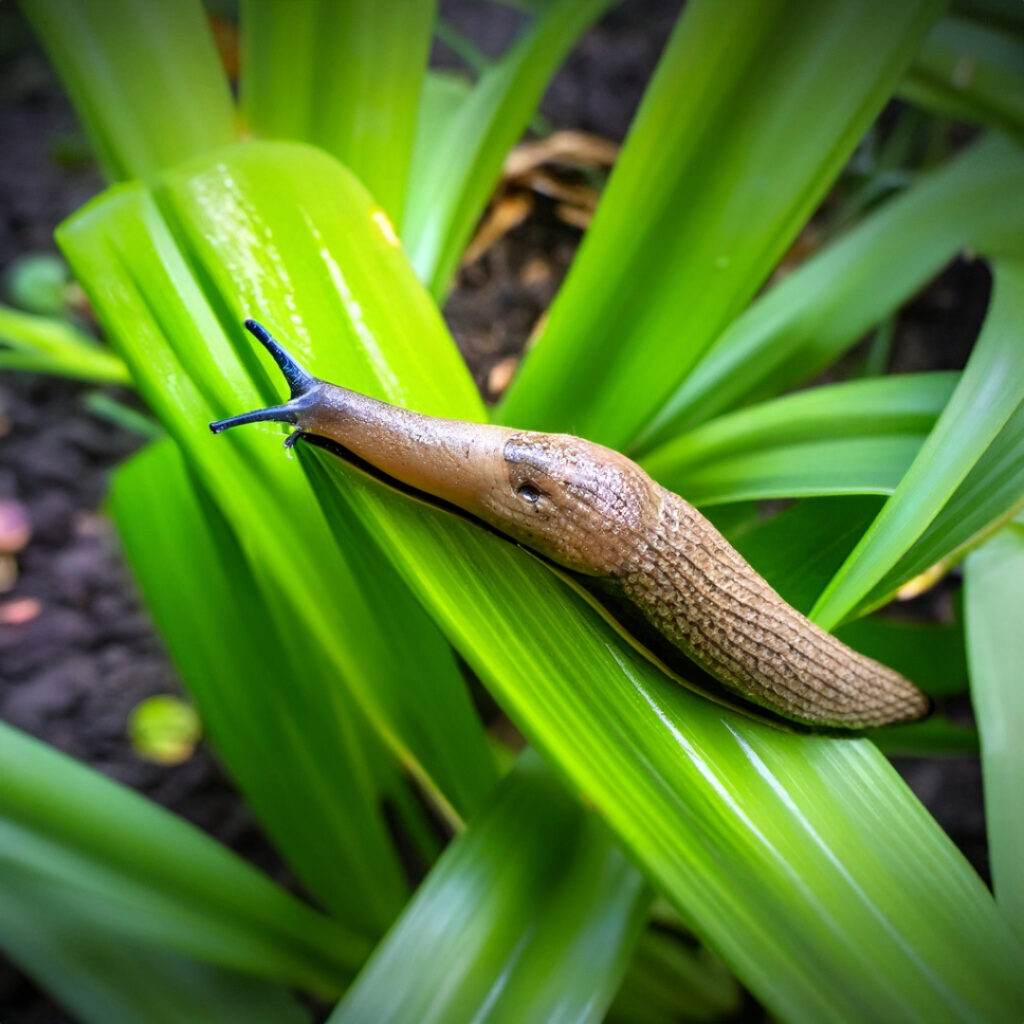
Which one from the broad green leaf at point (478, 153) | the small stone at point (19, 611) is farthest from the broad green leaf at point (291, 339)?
the small stone at point (19, 611)

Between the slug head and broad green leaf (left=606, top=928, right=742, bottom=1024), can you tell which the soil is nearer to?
broad green leaf (left=606, top=928, right=742, bottom=1024)

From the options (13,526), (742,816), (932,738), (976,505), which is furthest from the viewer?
(13,526)

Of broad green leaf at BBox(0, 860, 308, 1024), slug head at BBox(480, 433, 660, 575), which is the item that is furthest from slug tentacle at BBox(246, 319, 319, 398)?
broad green leaf at BBox(0, 860, 308, 1024)

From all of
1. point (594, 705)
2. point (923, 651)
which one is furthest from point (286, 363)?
point (923, 651)

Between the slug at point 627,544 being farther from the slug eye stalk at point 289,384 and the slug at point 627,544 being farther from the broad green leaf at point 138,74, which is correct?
the broad green leaf at point 138,74

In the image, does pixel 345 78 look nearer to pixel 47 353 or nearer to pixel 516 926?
pixel 47 353
